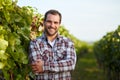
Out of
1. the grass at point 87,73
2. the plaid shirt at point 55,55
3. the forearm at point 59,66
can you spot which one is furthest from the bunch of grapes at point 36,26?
the grass at point 87,73

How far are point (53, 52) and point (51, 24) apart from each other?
356 millimetres

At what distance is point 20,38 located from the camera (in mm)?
4555

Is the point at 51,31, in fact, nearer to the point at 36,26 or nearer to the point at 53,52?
the point at 53,52

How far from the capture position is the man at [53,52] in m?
4.34

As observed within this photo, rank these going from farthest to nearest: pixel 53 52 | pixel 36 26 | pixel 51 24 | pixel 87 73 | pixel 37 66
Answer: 1. pixel 87 73
2. pixel 36 26
3. pixel 53 52
4. pixel 51 24
5. pixel 37 66

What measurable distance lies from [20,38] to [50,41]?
1.29ft

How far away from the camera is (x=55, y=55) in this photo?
4449 millimetres

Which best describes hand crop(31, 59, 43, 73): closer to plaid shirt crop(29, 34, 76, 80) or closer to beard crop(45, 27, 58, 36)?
plaid shirt crop(29, 34, 76, 80)

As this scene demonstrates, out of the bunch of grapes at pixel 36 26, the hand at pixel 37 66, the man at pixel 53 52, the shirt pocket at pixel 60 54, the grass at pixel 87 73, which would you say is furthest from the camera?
the grass at pixel 87 73

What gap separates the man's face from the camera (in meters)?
4.34

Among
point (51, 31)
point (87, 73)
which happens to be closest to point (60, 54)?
point (51, 31)

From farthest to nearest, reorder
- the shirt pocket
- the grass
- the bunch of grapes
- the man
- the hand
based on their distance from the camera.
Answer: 1. the grass
2. the bunch of grapes
3. the shirt pocket
4. the man
5. the hand

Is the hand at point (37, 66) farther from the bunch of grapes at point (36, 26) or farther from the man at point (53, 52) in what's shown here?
the bunch of grapes at point (36, 26)

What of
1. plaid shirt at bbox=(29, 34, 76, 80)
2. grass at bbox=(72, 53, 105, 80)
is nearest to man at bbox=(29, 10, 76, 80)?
plaid shirt at bbox=(29, 34, 76, 80)
